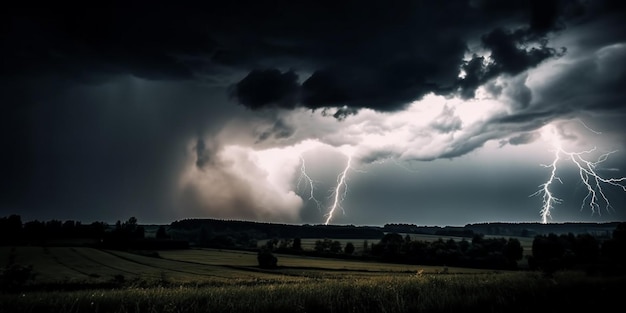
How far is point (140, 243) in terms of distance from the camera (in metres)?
113

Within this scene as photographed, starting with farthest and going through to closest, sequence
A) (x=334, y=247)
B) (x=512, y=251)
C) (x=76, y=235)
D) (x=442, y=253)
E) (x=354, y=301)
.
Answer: (x=76, y=235), (x=334, y=247), (x=442, y=253), (x=512, y=251), (x=354, y=301)

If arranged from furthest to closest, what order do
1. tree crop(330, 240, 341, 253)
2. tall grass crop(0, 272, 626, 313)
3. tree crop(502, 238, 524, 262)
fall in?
tree crop(330, 240, 341, 253)
tree crop(502, 238, 524, 262)
tall grass crop(0, 272, 626, 313)

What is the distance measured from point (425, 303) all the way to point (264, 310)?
10.9ft

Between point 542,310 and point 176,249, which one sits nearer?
point 542,310

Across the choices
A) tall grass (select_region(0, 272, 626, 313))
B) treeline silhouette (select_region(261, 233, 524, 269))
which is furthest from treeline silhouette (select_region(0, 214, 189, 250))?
tall grass (select_region(0, 272, 626, 313))

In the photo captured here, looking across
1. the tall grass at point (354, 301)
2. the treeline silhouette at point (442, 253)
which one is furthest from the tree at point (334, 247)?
the tall grass at point (354, 301)

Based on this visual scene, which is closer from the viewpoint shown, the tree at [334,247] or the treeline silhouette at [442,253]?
the treeline silhouette at [442,253]

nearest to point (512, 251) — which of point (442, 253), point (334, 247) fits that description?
point (442, 253)

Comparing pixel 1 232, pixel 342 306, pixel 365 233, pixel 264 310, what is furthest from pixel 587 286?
pixel 365 233

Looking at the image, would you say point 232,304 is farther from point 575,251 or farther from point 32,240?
point 32,240

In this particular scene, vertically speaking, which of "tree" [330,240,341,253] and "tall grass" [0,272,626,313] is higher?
"tall grass" [0,272,626,313]

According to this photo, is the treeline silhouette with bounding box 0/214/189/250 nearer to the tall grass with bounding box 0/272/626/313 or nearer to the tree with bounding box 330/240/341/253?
the tree with bounding box 330/240/341/253

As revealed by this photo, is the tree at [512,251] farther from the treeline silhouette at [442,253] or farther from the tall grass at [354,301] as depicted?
the tall grass at [354,301]

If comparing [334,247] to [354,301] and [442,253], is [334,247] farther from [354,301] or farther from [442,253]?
[354,301]
